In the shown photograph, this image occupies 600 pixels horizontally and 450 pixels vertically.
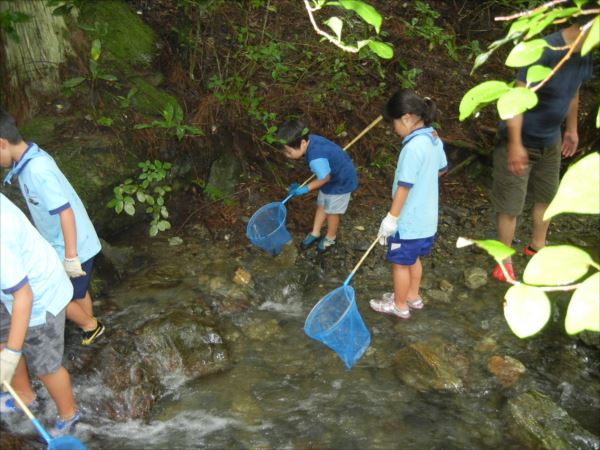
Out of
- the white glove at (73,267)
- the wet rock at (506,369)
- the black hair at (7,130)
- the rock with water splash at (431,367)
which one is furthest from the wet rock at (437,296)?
the black hair at (7,130)

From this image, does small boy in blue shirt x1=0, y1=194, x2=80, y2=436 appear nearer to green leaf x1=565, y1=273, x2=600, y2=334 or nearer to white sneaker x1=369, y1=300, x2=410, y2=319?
green leaf x1=565, y1=273, x2=600, y2=334

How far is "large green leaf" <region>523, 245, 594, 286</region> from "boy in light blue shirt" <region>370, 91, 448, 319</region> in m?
2.32

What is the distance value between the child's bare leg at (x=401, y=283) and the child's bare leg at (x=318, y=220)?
41.0 inches

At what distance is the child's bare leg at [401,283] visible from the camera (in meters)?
3.61

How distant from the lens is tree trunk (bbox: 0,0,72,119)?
3.98 m

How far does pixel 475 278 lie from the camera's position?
4.27m

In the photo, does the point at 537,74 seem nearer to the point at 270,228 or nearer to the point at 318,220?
the point at 270,228

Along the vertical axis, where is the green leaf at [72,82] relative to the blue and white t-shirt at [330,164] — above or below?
above

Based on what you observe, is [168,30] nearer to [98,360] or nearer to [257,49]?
[257,49]

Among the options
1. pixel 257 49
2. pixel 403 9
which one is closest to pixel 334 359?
pixel 257 49

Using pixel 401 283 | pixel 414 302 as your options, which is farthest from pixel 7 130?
pixel 414 302

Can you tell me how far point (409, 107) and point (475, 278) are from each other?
1878 millimetres

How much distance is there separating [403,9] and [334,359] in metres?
5.10

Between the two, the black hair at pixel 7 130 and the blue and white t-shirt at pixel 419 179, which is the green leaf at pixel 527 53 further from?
the black hair at pixel 7 130
